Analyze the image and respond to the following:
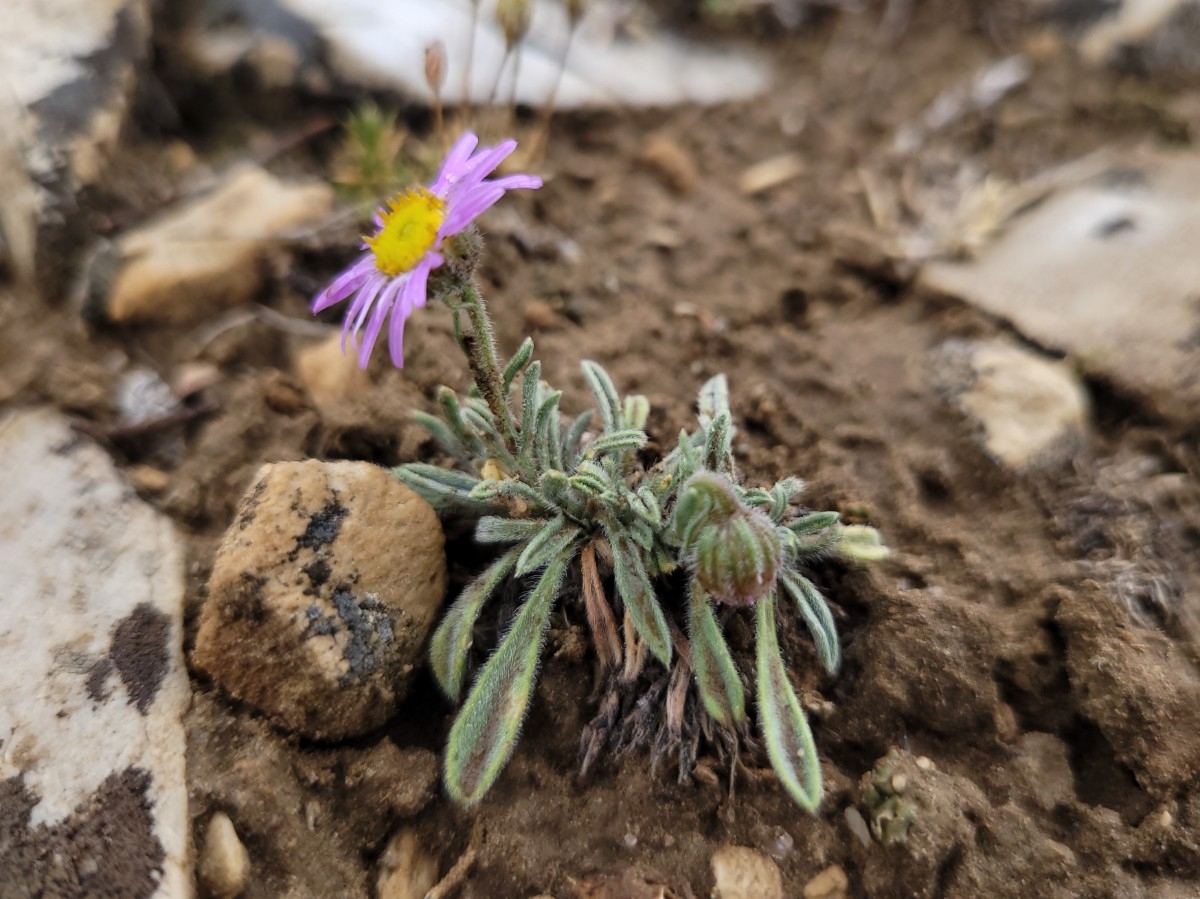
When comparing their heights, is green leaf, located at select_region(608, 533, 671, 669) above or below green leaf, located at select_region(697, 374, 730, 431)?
below

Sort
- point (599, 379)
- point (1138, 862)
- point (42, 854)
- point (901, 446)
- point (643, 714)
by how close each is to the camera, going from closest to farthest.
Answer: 1. point (42, 854)
2. point (1138, 862)
3. point (643, 714)
4. point (599, 379)
5. point (901, 446)

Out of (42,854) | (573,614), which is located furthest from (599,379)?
(42,854)

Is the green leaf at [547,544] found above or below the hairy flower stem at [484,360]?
below

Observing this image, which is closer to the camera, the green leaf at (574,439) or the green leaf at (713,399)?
the green leaf at (574,439)

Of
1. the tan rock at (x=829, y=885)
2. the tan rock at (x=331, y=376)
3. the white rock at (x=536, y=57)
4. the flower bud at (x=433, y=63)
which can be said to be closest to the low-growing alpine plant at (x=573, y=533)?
the tan rock at (x=829, y=885)

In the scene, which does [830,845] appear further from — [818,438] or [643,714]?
[818,438]

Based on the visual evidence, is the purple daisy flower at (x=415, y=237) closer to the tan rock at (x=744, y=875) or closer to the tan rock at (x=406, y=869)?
the tan rock at (x=406, y=869)

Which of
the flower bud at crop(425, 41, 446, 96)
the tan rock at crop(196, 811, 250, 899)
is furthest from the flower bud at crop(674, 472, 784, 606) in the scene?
the flower bud at crop(425, 41, 446, 96)

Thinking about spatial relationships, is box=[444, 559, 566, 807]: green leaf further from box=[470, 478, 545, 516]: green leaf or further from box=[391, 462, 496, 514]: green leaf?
box=[391, 462, 496, 514]: green leaf

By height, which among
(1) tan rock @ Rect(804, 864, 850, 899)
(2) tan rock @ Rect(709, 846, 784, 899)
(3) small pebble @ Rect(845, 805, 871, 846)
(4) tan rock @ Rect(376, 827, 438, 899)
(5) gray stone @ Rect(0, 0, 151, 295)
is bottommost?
(4) tan rock @ Rect(376, 827, 438, 899)
